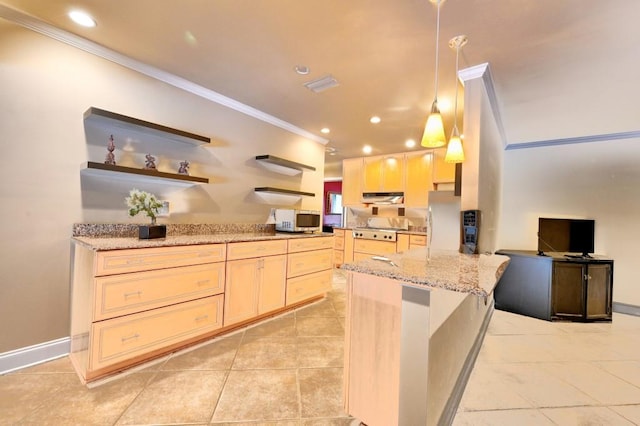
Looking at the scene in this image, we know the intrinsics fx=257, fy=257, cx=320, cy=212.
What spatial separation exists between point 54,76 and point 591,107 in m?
5.06

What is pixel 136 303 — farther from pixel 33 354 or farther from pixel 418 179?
pixel 418 179

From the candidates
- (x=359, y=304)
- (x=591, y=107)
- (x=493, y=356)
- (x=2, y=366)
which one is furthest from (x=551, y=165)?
(x=2, y=366)

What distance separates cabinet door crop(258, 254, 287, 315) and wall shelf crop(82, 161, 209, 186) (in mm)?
1117

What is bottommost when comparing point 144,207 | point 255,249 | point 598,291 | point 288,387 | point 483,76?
point 288,387

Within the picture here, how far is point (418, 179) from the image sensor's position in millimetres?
4824

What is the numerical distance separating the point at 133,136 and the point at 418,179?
14.2 ft

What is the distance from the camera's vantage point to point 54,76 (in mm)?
1965

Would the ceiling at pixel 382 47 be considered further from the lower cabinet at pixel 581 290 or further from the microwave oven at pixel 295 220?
the lower cabinet at pixel 581 290

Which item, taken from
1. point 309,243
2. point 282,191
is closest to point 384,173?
point 282,191

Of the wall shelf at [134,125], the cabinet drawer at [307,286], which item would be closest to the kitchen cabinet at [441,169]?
the cabinet drawer at [307,286]

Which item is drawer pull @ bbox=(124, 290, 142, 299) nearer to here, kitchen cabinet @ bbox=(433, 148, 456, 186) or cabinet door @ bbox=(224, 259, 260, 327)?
cabinet door @ bbox=(224, 259, 260, 327)

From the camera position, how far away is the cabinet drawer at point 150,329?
66.9 inches

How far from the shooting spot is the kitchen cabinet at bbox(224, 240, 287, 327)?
2461mm

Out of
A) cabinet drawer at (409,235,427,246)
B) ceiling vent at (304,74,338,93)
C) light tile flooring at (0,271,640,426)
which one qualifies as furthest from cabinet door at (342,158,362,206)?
light tile flooring at (0,271,640,426)
